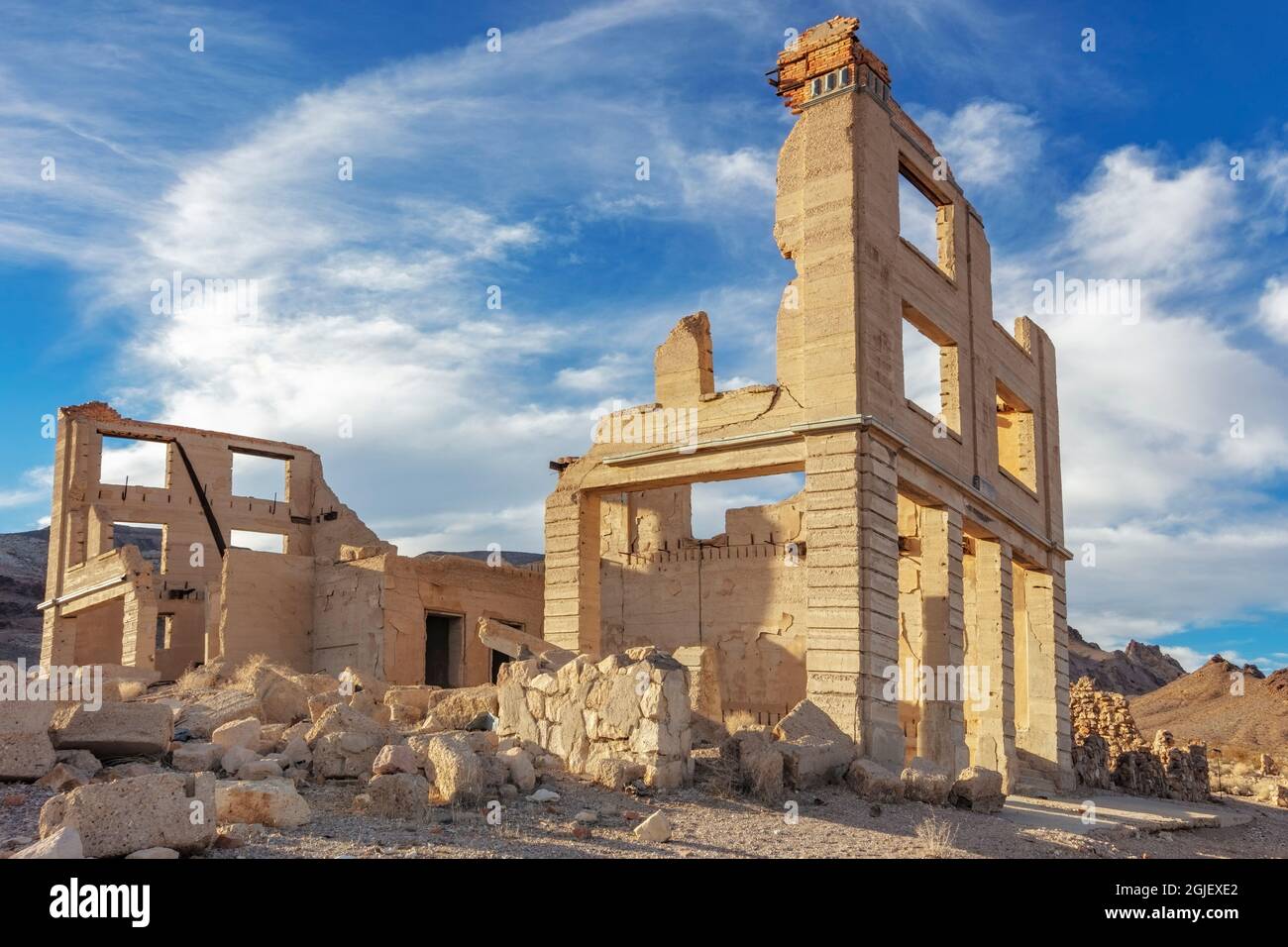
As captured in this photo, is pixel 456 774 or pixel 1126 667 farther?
pixel 1126 667

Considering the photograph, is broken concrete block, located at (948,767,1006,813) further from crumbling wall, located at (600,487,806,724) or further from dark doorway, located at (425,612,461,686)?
dark doorway, located at (425,612,461,686)

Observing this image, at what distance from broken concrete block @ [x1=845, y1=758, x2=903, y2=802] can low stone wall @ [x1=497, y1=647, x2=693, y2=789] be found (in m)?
2.33

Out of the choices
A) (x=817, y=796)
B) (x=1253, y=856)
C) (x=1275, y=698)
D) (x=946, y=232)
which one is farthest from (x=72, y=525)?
(x=1275, y=698)

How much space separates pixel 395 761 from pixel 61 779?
2.59 meters

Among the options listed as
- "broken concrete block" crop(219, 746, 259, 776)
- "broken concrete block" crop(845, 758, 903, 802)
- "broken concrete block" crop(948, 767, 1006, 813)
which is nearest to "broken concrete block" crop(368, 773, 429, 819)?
"broken concrete block" crop(219, 746, 259, 776)

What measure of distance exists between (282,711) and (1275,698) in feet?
111

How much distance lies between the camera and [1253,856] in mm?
15680

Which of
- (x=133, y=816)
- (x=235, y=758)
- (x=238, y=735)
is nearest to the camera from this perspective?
(x=133, y=816)

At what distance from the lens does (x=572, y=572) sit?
19.6 meters

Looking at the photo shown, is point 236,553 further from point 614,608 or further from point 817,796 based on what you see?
point 817,796

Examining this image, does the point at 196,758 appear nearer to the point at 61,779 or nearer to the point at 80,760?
the point at 80,760

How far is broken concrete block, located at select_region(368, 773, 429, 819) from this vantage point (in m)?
9.72

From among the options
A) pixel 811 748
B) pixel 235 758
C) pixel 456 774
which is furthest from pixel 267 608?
pixel 456 774

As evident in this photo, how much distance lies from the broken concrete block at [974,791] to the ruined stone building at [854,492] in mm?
1802
